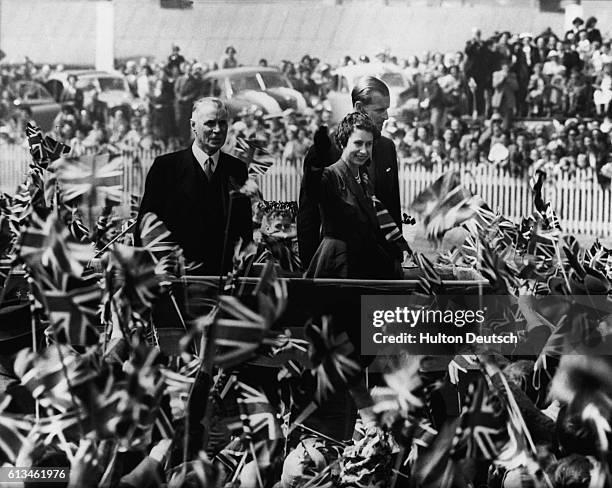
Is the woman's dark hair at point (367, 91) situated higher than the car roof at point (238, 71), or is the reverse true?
the car roof at point (238, 71)

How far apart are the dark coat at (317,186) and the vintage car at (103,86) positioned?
33.5 feet

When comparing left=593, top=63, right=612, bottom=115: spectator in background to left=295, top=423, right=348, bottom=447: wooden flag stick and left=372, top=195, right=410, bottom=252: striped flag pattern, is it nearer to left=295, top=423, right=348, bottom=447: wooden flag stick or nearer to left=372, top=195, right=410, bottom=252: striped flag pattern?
left=372, top=195, right=410, bottom=252: striped flag pattern

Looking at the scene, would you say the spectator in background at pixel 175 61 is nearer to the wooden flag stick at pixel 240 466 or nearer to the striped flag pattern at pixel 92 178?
the striped flag pattern at pixel 92 178

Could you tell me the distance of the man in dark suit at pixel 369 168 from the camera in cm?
513

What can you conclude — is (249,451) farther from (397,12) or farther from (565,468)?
A: (397,12)

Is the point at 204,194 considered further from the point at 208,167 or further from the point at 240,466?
the point at 240,466

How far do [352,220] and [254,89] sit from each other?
9.83 meters

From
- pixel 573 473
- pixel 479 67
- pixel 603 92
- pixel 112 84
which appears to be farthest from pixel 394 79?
pixel 573 473

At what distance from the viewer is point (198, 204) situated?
5.22 metres

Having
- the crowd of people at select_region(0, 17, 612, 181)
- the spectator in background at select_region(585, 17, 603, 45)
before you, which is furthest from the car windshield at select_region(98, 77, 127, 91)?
the spectator in background at select_region(585, 17, 603, 45)

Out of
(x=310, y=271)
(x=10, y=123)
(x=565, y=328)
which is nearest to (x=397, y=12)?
(x=10, y=123)

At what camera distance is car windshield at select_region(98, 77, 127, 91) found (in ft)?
51.7

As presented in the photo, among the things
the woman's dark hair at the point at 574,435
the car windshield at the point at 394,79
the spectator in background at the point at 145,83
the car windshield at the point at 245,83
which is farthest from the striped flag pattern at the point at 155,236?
the spectator in background at the point at 145,83

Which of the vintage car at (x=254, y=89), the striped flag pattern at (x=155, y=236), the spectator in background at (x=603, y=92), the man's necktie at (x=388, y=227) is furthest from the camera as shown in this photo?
the vintage car at (x=254, y=89)
